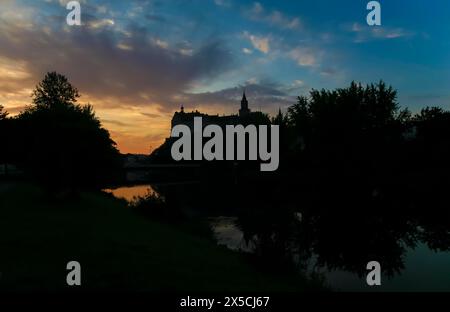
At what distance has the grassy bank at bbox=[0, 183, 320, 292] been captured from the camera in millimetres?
11258

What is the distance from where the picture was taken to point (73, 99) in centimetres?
8981

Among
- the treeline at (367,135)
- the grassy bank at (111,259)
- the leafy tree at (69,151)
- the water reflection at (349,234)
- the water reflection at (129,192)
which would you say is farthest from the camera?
the water reflection at (129,192)

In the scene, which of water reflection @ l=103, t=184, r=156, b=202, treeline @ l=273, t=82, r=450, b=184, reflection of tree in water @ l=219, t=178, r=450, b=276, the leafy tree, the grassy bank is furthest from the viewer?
water reflection @ l=103, t=184, r=156, b=202

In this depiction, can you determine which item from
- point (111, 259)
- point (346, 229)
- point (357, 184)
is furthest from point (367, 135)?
point (111, 259)

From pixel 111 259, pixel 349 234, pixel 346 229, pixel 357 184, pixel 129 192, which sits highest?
pixel 357 184

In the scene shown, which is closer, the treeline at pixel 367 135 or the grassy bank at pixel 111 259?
the grassy bank at pixel 111 259

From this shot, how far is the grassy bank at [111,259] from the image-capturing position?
11.3 m

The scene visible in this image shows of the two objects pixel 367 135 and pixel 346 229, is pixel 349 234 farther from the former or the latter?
pixel 367 135

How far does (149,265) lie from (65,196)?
21906 mm

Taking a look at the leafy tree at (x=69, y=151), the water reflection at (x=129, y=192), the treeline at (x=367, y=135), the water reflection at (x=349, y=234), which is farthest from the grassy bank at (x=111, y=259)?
the water reflection at (x=129, y=192)

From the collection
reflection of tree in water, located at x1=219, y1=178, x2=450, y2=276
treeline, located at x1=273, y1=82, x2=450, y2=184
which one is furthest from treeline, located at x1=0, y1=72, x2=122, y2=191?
treeline, located at x1=273, y1=82, x2=450, y2=184

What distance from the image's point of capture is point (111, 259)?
13.9 m

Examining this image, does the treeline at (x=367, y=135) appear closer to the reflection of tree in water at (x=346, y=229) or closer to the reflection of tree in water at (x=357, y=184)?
the reflection of tree in water at (x=357, y=184)

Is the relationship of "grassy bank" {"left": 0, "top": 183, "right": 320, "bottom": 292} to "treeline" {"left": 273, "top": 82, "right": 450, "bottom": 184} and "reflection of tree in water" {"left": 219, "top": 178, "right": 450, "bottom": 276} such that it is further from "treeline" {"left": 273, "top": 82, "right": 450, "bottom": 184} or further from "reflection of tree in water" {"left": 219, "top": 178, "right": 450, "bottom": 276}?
"treeline" {"left": 273, "top": 82, "right": 450, "bottom": 184}
